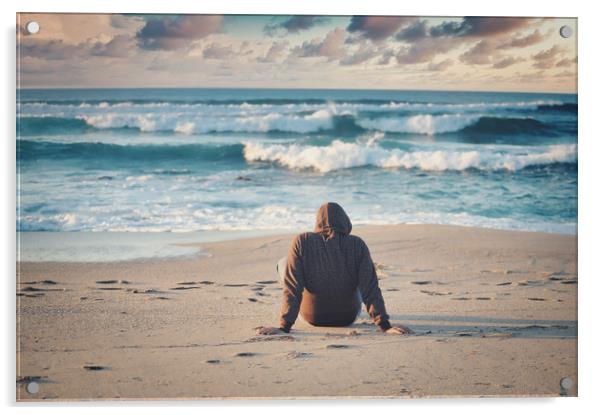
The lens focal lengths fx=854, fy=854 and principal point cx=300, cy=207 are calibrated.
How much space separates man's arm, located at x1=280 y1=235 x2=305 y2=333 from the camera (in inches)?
228

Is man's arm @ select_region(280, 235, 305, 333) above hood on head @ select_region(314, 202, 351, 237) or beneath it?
beneath

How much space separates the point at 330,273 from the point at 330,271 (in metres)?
0.01

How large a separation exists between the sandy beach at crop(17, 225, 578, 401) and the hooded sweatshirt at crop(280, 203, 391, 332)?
20cm

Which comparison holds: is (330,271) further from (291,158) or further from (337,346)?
(291,158)

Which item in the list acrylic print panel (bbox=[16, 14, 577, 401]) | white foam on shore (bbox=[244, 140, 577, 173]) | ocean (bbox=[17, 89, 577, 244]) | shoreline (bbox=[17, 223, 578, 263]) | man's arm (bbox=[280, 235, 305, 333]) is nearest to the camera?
acrylic print panel (bbox=[16, 14, 577, 401])

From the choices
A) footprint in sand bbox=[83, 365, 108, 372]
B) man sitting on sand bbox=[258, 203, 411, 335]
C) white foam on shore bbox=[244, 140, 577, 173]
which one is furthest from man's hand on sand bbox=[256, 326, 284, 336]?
white foam on shore bbox=[244, 140, 577, 173]

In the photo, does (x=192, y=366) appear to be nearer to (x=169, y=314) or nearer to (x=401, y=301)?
(x=169, y=314)

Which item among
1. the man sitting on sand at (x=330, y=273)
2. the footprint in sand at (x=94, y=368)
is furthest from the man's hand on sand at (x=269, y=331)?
the footprint in sand at (x=94, y=368)

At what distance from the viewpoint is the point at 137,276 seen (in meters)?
7.36

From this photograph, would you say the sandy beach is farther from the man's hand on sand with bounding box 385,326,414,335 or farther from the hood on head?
the hood on head

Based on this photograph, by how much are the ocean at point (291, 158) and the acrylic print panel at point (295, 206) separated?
0.12ft

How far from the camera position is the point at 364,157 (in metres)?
11.7

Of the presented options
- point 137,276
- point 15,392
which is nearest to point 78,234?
point 137,276

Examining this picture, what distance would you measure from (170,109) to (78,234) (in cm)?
356
